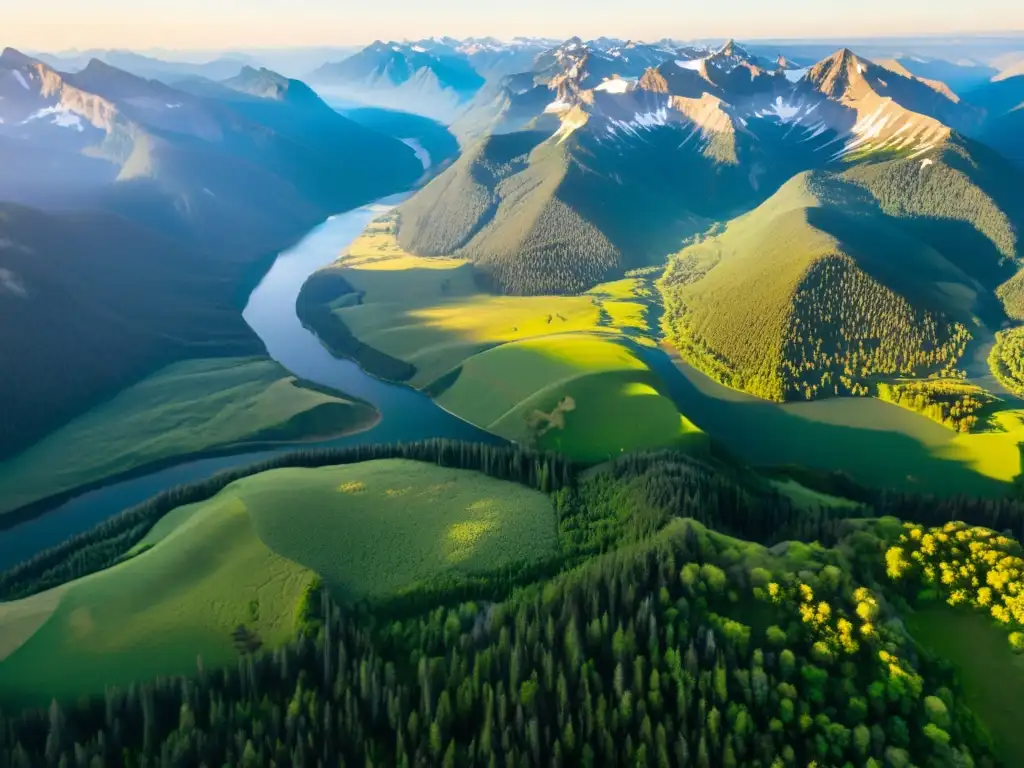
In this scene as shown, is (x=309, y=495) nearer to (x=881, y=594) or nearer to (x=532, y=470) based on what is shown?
(x=532, y=470)

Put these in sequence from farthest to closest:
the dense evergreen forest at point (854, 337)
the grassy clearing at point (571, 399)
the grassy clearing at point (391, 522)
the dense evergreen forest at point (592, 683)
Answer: the dense evergreen forest at point (854, 337) → the grassy clearing at point (571, 399) → the grassy clearing at point (391, 522) → the dense evergreen forest at point (592, 683)

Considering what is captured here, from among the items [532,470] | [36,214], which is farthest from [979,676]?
[36,214]

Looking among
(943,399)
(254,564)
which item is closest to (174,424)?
(254,564)

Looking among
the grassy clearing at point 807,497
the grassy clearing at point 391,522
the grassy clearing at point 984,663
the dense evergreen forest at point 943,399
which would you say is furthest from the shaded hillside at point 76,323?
the dense evergreen forest at point 943,399

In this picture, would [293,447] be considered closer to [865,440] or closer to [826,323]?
[865,440]

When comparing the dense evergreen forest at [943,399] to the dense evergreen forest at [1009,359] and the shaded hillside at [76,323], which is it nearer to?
the dense evergreen forest at [1009,359]

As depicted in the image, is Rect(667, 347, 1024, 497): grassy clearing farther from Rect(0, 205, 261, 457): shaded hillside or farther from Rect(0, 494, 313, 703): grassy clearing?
Rect(0, 205, 261, 457): shaded hillside
